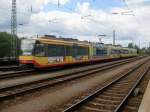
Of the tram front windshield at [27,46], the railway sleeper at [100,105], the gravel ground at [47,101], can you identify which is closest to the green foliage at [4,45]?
the tram front windshield at [27,46]

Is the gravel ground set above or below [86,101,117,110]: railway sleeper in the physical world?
above

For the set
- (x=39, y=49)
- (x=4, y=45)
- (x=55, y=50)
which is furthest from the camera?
(x=4, y=45)

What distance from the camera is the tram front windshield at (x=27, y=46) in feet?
88.3

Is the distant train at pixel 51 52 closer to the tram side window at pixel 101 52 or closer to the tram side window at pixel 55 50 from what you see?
the tram side window at pixel 55 50

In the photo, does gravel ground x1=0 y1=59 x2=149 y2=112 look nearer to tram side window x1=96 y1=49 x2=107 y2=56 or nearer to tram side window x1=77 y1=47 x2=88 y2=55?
tram side window x1=77 y1=47 x2=88 y2=55

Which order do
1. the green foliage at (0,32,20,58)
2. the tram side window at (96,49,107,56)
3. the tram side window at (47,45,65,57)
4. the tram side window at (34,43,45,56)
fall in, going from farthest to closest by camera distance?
the green foliage at (0,32,20,58)
the tram side window at (96,49,107,56)
the tram side window at (47,45,65,57)
the tram side window at (34,43,45,56)

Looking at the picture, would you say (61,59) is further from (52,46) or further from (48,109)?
(48,109)

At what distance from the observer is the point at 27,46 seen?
27.5m

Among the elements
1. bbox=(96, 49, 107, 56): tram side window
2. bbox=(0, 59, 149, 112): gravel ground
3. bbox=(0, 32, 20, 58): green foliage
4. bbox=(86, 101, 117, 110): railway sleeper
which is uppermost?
bbox=(0, 32, 20, 58): green foliage

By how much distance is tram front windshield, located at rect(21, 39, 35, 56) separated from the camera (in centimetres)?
2691

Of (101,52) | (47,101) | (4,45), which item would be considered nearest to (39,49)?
(47,101)

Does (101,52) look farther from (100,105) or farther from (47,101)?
(100,105)

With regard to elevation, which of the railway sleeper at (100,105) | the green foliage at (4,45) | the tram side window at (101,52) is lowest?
the railway sleeper at (100,105)

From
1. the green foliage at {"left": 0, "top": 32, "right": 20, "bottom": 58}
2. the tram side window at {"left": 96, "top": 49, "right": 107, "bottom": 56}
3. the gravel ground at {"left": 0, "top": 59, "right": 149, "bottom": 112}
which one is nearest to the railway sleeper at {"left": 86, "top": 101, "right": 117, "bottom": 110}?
the gravel ground at {"left": 0, "top": 59, "right": 149, "bottom": 112}
